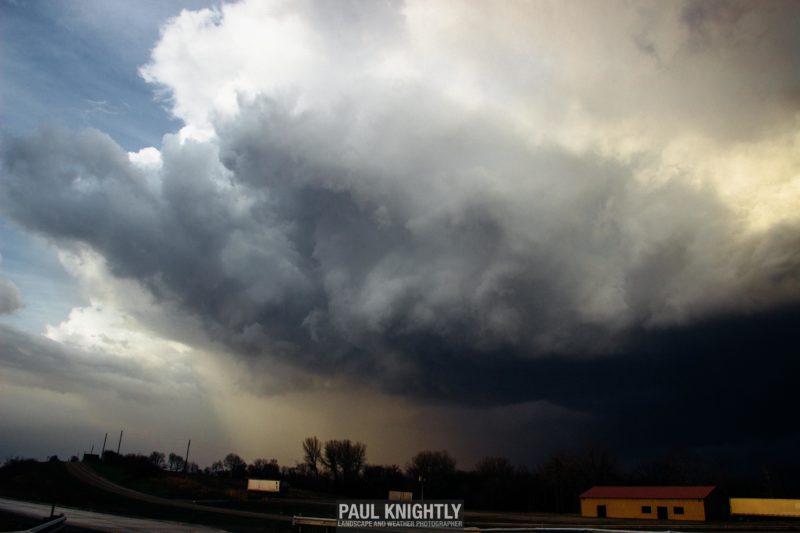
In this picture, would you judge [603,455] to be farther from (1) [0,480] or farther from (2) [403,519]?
(1) [0,480]

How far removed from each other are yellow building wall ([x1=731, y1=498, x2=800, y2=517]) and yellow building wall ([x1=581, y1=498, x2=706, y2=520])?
12.7 meters

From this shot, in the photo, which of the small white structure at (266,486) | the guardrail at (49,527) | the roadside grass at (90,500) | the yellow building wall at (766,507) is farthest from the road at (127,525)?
the yellow building wall at (766,507)

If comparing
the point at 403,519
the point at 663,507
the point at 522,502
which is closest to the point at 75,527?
the point at 403,519

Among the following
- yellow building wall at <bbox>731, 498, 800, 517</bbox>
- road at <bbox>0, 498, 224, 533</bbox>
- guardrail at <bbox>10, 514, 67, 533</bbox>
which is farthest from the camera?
yellow building wall at <bbox>731, 498, 800, 517</bbox>

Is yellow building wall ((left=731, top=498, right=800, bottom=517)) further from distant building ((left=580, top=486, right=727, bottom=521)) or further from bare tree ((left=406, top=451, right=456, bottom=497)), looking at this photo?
bare tree ((left=406, top=451, right=456, bottom=497))

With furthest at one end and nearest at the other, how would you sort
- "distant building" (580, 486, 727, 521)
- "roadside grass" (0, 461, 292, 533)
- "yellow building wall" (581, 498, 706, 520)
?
"distant building" (580, 486, 727, 521) → "yellow building wall" (581, 498, 706, 520) → "roadside grass" (0, 461, 292, 533)

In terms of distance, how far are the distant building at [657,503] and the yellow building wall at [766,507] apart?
2474 mm

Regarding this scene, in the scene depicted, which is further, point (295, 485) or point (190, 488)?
point (295, 485)

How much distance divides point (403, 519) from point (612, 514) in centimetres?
6838

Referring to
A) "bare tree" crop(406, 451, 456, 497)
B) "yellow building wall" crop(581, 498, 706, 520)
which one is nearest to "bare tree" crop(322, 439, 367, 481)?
"bare tree" crop(406, 451, 456, 497)

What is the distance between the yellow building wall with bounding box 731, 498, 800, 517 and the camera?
84.8 m

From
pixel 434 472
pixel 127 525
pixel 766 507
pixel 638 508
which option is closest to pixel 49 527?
pixel 127 525

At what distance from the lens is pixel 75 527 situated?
42.2m

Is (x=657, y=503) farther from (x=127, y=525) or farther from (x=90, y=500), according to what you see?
(x=90, y=500)
